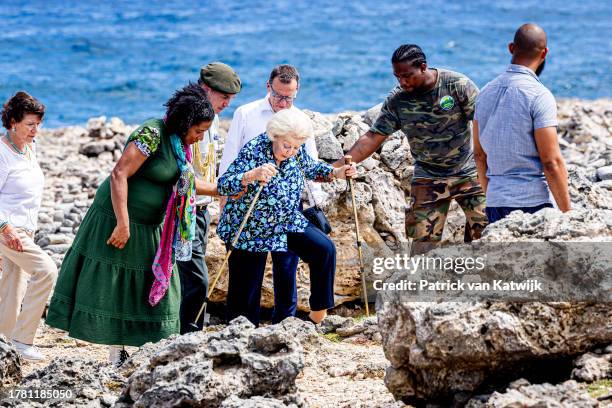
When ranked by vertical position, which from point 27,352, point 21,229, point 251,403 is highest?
point 21,229

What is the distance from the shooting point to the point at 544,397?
4.74 m

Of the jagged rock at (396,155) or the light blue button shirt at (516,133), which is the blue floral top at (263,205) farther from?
the jagged rock at (396,155)

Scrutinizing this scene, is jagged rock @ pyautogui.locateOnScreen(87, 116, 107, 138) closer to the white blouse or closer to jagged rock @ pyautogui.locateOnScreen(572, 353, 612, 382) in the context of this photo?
the white blouse

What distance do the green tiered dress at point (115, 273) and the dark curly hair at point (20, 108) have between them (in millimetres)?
990

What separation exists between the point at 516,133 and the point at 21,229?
366 cm

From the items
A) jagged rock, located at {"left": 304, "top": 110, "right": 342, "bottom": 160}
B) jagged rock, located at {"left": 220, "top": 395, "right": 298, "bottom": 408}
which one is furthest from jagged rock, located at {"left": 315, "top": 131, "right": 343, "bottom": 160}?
jagged rock, located at {"left": 220, "top": 395, "right": 298, "bottom": 408}

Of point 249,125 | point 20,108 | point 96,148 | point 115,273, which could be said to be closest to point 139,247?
point 115,273

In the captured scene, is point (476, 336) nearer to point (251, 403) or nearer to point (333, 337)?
point (251, 403)

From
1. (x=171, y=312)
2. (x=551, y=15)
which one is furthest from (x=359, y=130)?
(x=551, y=15)

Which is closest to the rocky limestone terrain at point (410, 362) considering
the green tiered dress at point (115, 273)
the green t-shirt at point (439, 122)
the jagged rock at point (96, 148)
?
the green tiered dress at point (115, 273)

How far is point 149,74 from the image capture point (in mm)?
45875

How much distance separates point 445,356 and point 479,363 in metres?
0.18

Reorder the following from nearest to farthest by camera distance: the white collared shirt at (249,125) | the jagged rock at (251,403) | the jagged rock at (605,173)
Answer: the jagged rock at (251,403), the white collared shirt at (249,125), the jagged rock at (605,173)

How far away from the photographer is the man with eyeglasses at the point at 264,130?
26.8 ft
